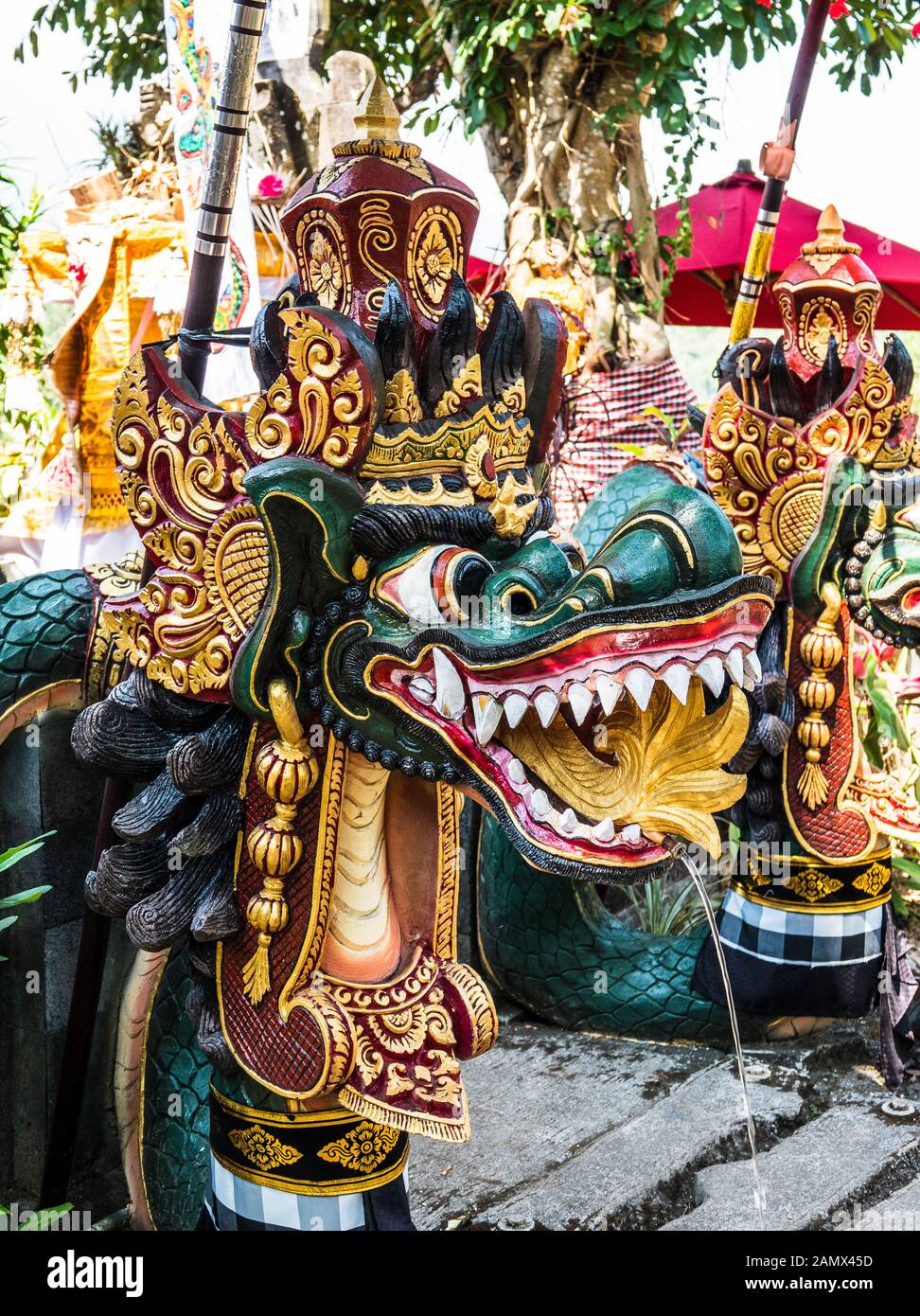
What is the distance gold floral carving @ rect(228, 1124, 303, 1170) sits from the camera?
6.16 ft

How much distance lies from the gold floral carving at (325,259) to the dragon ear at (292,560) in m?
0.31

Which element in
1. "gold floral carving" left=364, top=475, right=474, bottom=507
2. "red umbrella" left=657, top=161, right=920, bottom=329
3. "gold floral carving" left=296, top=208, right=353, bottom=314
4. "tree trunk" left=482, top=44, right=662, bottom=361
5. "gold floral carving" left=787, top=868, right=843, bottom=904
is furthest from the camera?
"red umbrella" left=657, top=161, right=920, bottom=329

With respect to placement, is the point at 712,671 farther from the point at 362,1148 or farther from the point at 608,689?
the point at 362,1148

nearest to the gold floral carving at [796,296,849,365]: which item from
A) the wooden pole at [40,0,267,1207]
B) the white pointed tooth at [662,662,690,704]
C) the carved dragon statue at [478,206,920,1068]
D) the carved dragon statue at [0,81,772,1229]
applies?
the carved dragon statue at [478,206,920,1068]

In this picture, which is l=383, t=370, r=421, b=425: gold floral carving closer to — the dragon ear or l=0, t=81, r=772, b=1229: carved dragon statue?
l=0, t=81, r=772, b=1229: carved dragon statue

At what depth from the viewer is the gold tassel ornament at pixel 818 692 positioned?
10.8ft

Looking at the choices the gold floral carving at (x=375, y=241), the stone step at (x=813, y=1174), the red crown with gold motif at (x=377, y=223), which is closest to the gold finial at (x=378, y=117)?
the red crown with gold motif at (x=377, y=223)

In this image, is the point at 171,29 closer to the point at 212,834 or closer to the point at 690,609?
the point at 212,834

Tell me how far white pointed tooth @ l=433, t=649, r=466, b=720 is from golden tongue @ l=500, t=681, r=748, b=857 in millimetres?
79

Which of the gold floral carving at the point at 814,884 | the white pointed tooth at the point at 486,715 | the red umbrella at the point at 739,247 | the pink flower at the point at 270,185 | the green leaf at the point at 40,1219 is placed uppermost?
the red umbrella at the point at 739,247

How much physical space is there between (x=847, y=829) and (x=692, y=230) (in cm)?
668

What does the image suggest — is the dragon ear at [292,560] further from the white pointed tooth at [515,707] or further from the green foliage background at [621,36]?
the green foliage background at [621,36]

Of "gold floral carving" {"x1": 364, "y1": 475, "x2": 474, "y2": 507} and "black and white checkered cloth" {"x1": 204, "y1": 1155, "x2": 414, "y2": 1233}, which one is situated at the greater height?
"gold floral carving" {"x1": 364, "y1": 475, "x2": 474, "y2": 507}

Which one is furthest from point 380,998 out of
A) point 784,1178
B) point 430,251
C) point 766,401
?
point 766,401
